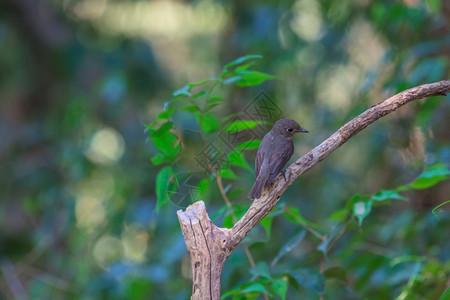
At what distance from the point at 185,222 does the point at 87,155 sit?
12.7ft

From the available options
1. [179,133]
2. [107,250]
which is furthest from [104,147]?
[179,133]

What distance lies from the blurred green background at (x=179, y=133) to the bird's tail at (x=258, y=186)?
72 centimetres

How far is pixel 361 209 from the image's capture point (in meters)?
2.41

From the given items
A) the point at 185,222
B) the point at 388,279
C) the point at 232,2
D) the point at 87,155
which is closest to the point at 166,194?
the point at 185,222

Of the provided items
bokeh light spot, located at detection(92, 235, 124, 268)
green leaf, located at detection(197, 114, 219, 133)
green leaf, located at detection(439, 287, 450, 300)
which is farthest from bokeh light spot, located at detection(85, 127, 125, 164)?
green leaf, located at detection(439, 287, 450, 300)

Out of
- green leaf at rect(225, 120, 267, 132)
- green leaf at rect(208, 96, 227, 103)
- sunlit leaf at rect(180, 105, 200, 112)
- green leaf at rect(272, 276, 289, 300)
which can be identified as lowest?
green leaf at rect(272, 276, 289, 300)

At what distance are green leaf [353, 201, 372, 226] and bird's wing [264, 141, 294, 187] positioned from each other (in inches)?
14.4

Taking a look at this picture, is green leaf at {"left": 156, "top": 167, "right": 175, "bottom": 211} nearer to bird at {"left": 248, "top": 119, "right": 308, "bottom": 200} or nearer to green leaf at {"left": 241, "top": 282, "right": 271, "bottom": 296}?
bird at {"left": 248, "top": 119, "right": 308, "bottom": 200}

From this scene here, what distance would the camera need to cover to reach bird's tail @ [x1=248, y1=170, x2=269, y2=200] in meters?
2.21

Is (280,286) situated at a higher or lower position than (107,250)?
lower

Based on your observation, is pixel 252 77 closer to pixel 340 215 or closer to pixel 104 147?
pixel 340 215

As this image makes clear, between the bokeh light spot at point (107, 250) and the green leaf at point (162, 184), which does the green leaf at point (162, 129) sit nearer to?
A: the green leaf at point (162, 184)

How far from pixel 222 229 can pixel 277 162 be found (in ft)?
1.93

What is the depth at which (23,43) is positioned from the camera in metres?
7.26
